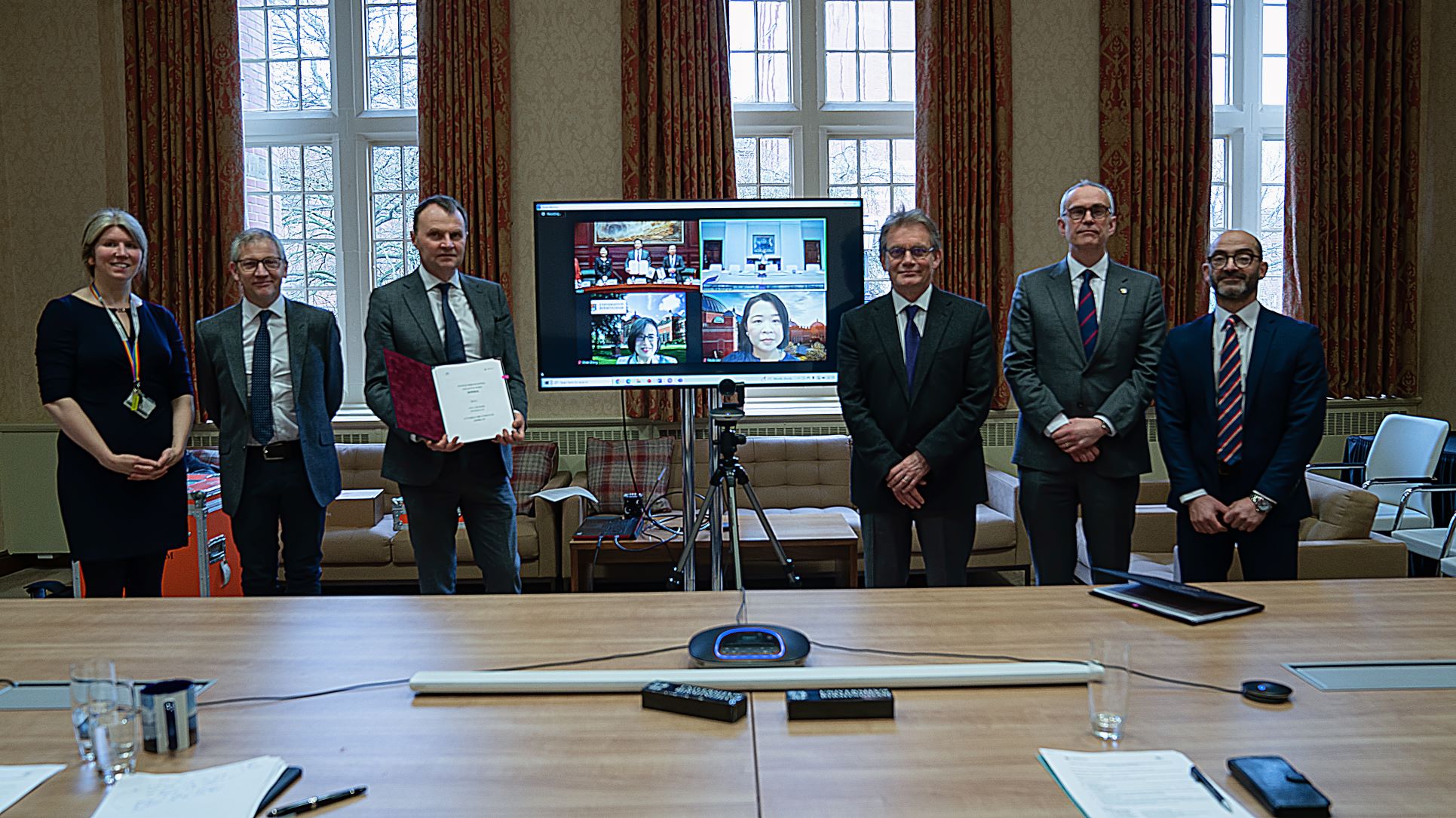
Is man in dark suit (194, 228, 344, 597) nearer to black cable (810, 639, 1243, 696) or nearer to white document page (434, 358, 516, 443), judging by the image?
white document page (434, 358, 516, 443)

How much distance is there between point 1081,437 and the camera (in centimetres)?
297

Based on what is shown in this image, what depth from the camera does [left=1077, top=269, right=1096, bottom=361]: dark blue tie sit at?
309cm

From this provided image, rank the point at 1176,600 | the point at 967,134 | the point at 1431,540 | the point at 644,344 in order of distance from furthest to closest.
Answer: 1. the point at 967,134
2. the point at 1431,540
3. the point at 644,344
4. the point at 1176,600

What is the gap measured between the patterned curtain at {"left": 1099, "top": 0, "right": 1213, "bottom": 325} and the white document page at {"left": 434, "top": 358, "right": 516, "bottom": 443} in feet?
12.6

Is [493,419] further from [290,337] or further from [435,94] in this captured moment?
[435,94]

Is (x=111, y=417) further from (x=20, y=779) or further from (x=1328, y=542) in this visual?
(x=1328, y=542)

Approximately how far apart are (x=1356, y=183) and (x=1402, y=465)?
176 centimetres

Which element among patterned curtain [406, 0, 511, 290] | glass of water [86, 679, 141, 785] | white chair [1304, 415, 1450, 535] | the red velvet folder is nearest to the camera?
glass of water [86, 679, 141, 785]

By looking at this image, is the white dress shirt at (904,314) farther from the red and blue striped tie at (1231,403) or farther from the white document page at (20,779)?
the white document page at (20,779)

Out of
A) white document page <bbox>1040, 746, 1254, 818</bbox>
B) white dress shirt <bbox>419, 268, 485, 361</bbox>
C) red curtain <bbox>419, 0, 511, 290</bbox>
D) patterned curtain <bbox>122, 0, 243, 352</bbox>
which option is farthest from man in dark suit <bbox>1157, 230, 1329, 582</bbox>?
patterned curtain <bbox>122, 0, 243, 352</bbox>

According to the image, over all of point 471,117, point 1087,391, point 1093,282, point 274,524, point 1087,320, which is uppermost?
point 471,117

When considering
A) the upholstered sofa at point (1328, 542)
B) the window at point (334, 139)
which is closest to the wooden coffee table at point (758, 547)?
the upholstered sofa at point (1328, 542)

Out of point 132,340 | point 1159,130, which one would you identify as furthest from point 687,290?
point 1159,130

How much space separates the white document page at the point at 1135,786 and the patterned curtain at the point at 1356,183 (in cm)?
527
